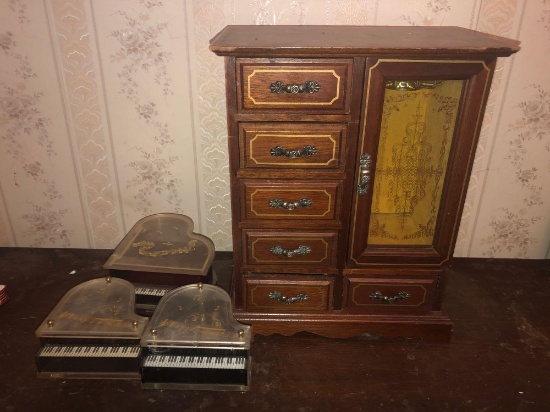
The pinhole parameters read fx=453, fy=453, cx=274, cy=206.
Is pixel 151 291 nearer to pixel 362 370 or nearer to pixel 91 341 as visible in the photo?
pixel 91 341

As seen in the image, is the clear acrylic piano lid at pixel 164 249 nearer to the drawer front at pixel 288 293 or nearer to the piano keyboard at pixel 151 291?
the piano keyboard at pixel 151 291

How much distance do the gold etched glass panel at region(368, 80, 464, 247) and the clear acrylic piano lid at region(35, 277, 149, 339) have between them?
117cm

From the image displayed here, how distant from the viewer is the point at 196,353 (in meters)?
1.93

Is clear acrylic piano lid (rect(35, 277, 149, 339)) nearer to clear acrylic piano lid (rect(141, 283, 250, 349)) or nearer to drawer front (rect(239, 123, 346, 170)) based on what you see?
clear acrylic piano lid (rect(141, 283, 250, 349))

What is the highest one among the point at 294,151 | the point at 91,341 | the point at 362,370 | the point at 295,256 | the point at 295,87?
the point at 295,87

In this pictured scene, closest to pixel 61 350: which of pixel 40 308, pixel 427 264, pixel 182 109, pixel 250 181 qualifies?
pixel 40 308

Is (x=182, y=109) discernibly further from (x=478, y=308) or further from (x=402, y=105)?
(x=478, y=308)

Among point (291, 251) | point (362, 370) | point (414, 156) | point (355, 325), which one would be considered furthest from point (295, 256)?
point (414, 156)

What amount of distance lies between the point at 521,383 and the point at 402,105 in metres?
1.37

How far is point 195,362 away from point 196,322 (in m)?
0.17

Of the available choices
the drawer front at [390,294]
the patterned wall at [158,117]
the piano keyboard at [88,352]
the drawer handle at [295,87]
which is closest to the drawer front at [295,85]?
the drawer handle at [295,87]

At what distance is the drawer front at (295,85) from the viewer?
1.82 metres

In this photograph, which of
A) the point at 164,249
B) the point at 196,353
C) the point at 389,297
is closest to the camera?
the point at 196,353

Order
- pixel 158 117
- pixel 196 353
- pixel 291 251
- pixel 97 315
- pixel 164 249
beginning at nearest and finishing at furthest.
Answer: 1. pixel 196 353
2. pixel 97 315
3. pixel 291 251
4. pixel 164 249
5. pixel 158 117
